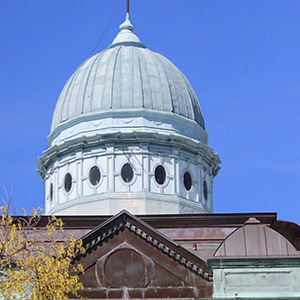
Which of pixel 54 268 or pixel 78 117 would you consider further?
pixel 78 117

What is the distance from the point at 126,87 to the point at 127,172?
5.39 m

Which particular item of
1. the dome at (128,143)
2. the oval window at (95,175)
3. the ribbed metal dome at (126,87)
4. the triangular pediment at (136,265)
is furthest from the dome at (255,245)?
the ribbed metal dome at (126,87)

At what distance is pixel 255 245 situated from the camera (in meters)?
40.6

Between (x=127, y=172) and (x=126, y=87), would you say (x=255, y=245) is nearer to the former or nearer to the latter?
(x=127, y=172)

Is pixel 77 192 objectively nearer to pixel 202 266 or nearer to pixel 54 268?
pixel 202 266

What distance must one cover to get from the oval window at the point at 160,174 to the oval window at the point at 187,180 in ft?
4.50

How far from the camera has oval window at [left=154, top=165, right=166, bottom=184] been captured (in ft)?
172

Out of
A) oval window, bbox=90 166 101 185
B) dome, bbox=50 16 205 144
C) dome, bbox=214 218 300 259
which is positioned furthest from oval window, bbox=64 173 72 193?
dome, bbox=214 218 300 259

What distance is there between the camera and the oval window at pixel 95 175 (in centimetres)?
5234

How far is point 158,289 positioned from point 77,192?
12.3 meters

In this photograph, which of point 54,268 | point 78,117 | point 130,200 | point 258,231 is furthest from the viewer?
point 78,117

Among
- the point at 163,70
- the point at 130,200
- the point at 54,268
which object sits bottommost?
the point at 54,268

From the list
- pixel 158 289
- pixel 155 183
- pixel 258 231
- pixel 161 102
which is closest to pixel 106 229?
pixel 158 289

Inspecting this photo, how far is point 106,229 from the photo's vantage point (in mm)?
42125
